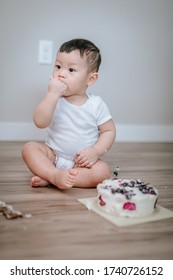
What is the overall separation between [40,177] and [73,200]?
165mm

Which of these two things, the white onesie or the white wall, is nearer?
the white onesie

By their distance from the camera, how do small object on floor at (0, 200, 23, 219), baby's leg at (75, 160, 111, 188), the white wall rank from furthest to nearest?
the white wall < baby's leg at (75, 160, 111, 188) < small object on floor at (0, 200, 23, 219)

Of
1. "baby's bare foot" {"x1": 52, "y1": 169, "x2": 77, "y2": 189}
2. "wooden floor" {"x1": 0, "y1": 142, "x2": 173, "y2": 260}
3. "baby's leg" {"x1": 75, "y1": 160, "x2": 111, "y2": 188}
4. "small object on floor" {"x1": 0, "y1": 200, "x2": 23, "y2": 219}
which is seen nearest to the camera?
"wooden floor" {"x1": 0, "y1": 142, "x2": 173, "y2": 260}

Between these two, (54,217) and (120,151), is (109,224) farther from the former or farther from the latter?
(120,151)

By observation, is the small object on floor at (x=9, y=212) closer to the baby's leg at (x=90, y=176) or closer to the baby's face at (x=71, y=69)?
the baby's leg at (x=90, y=176)

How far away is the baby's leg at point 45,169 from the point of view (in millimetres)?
1151

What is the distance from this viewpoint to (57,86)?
49.3 inches

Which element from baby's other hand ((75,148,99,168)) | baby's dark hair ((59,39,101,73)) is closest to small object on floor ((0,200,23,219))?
baby's other hand ((75,148,99,168))

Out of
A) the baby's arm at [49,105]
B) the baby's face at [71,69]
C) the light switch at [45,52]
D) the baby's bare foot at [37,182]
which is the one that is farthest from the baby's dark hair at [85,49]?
the light switch at [45,52]

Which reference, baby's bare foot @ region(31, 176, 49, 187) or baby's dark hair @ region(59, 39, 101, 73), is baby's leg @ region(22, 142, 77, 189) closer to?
baby's bare foot @ region(31, 176, 49, 187)

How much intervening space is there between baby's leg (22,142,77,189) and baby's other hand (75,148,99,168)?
83 mm

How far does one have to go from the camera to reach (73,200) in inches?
44.4

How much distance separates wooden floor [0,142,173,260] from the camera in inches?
31.7

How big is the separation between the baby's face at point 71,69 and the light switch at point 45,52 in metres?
0.73
